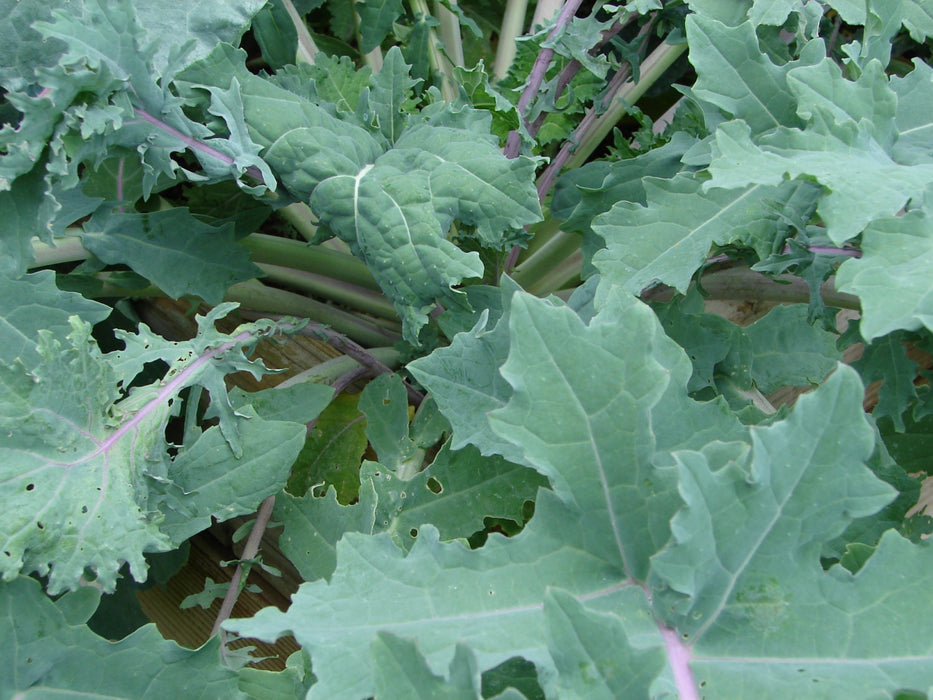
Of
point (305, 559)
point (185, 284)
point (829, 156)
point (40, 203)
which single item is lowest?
point (305, 559)

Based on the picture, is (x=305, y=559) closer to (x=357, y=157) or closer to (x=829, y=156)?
(x=357, y=157)

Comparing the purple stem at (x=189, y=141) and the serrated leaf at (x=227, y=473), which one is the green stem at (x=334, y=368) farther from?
the purple stem at (x=189, y=141)

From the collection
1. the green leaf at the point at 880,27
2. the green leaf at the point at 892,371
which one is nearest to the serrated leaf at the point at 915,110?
the green leaf at the point at 880,27

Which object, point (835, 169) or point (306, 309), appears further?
point (306, 309)

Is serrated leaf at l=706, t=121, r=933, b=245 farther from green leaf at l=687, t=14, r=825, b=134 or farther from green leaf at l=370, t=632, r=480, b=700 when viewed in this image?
green leaf at l=370, t=632, r=480, b=700

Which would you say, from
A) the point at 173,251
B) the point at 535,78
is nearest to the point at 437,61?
the point at 535,78

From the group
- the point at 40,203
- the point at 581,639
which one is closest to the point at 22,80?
the point at 40,203

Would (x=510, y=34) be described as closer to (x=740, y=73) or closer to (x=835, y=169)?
(x=740, y=73)

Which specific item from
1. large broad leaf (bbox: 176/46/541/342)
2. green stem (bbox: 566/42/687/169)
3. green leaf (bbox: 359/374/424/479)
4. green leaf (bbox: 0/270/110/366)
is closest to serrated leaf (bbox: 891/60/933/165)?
large broad leaf (bbox: 176/46/541/342)
